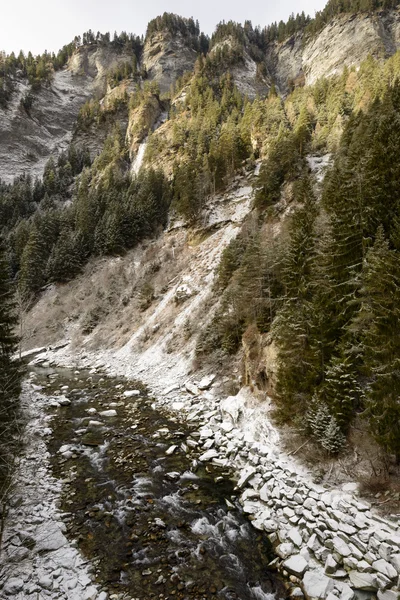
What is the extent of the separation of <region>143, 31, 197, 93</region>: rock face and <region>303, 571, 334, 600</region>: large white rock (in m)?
160

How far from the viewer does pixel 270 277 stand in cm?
2266

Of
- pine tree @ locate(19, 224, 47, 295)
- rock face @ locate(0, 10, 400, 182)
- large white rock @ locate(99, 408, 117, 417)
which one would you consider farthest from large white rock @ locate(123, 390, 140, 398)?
rock face @ locate(0, 10, 400, 182)

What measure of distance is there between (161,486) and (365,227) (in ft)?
51.0

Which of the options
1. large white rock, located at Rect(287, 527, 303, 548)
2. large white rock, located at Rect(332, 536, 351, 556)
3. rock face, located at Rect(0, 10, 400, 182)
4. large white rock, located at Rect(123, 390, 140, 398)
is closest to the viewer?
large white rock, located at Rect(332, 536, 351, 556)

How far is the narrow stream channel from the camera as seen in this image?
8.20m

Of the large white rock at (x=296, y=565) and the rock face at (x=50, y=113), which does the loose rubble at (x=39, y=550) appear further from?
the rock face at (x=50, y=113)

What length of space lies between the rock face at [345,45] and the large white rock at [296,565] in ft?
351

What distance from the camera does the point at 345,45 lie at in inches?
3568

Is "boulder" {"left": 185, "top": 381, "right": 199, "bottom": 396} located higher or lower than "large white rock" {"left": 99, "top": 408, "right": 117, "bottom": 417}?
higher

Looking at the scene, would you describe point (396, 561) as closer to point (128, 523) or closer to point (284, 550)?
point (284, 550)

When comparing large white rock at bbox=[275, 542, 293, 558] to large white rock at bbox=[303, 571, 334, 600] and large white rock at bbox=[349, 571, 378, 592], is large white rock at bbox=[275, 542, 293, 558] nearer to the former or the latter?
large white rock at bbox=[303, 571, 334, 600]

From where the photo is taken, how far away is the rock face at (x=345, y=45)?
275ft

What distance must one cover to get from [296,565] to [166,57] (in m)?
186

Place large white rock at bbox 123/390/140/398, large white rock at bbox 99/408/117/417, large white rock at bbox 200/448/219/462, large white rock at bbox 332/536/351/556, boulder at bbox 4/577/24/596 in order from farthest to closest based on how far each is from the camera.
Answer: large white rock at bbox 123/390/140/398 < large white rock at bbox 99/408/117/417 < large white rock at bbox 200/448/219/462 < large white rock at bbox 332/536/351/556 < boulder at bbox 4/577/24/596
